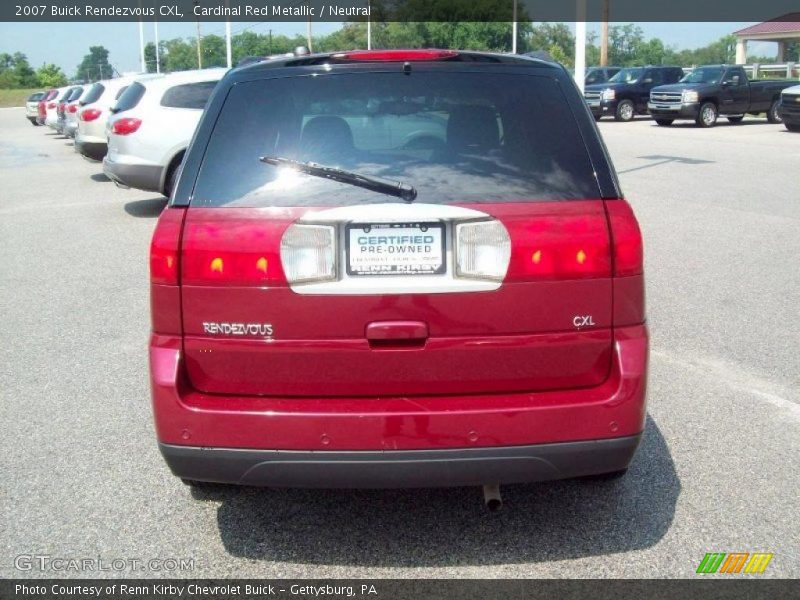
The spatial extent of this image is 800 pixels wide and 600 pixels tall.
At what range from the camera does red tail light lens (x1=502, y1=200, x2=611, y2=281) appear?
9.98 ft

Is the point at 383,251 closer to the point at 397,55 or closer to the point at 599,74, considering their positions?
the point at 397,55

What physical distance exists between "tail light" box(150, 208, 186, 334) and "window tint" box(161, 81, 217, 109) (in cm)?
992

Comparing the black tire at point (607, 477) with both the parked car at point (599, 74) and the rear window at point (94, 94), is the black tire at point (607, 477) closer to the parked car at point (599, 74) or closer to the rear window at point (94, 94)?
the rear window at point (94, 94)

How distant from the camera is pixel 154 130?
12352 mm

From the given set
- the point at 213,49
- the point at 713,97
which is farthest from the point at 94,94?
the point at 213,49

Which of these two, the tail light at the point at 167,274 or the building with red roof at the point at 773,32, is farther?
the building with red roof at the point at 773,32

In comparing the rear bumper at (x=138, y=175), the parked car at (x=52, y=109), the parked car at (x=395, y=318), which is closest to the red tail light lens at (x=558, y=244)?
the parked car at (x=395, y=318)

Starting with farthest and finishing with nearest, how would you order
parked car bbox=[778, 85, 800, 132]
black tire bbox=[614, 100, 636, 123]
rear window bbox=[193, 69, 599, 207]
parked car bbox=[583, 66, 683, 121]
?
black tire bbox=[614, 100, 636, 123], parked car bbox=[583, 66, 683, 121], parked car bbox=[778, 85, 800, 132], rear window bbox=[193, 69, 599, 207]

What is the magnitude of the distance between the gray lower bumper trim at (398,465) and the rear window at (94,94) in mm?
16340

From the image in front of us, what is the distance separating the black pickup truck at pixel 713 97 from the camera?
92.8 ft

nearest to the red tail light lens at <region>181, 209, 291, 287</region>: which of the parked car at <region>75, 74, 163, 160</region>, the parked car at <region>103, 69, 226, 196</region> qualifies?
the parked car at <region>103, 69, 226, 196</region>

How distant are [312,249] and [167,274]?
1.71ft

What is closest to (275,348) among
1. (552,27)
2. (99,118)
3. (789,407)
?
(789,407)

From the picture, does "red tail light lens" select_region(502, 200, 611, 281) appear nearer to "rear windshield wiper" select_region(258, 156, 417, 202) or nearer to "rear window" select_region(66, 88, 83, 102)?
"rear windshield wiper" select_region(258, 156, 417, 202)
